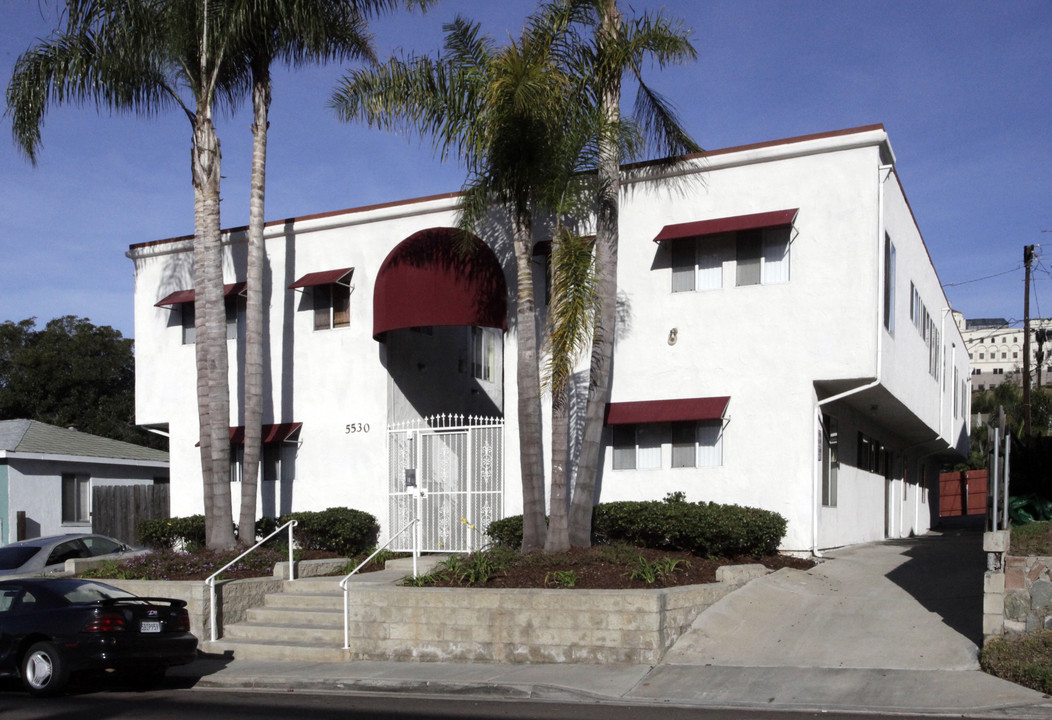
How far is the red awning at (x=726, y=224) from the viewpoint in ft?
51.2

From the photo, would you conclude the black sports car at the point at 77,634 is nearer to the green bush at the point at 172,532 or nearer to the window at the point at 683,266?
the green bush at the point at 172,532

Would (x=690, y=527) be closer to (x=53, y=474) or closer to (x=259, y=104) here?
(x=259, y=104)

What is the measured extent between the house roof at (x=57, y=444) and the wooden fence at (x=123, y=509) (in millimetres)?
2758

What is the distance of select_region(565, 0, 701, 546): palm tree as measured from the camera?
14.7 metres

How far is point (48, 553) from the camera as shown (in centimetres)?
1798

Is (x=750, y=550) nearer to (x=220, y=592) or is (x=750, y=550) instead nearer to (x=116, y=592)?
(x=220, y=592)

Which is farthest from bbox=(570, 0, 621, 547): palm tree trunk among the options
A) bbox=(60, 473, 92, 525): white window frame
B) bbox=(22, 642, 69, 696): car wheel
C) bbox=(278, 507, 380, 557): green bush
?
bbox=(60, 473, 92, 525): white window frame

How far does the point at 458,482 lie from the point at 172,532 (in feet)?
19.5

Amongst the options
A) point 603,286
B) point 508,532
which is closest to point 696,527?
point 508,532

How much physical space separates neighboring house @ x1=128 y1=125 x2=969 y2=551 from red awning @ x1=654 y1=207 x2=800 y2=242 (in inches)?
1.3

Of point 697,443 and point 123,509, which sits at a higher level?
point 697,443

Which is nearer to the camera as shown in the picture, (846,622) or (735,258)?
(846,622)

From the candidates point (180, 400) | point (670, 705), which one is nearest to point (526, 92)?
point (670, 705)

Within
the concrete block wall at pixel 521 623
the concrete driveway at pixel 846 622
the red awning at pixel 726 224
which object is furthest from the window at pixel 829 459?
the concrete block wall at pixel 521 623
